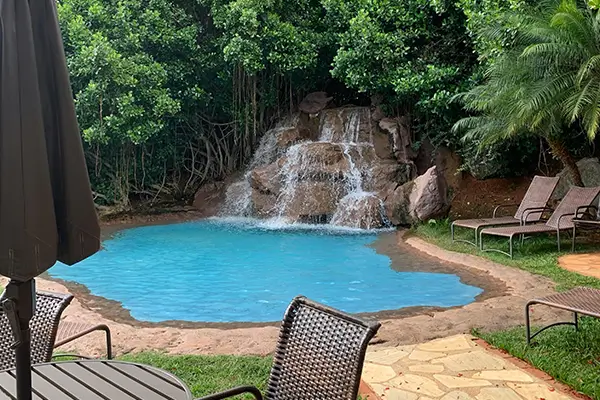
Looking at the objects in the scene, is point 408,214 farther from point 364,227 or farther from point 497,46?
point 497,46

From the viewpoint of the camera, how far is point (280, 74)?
14.4 metres

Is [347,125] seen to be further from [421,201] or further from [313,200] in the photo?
[421,201]

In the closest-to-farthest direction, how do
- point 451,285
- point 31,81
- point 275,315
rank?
point 31,81
point 275,315
point 451,285

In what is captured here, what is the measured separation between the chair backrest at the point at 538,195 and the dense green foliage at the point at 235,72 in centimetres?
181

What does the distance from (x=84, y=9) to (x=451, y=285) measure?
33.6 ft

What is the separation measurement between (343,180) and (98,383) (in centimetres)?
1008

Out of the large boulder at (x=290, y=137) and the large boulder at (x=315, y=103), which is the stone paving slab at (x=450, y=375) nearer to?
the large boulder at (x=290, y=137)

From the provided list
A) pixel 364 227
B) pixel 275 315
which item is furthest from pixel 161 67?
pixel 275 315

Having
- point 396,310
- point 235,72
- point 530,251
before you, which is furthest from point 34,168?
point 235,72

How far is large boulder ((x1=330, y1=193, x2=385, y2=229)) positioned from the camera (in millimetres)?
11211

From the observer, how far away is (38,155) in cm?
159

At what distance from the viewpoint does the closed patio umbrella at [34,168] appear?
5.13 ft

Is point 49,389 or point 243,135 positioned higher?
point 243,135

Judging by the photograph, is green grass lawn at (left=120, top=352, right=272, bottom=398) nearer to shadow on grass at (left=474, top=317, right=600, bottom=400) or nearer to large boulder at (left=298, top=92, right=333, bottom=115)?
shadow on grass at (left=474, top=317, right=600, bottom=400)
